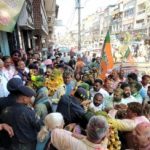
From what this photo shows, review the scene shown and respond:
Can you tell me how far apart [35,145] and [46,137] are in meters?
0.26

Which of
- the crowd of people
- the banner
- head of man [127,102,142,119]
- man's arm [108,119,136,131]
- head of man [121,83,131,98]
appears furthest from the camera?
the banner

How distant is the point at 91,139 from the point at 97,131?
4.0 inches

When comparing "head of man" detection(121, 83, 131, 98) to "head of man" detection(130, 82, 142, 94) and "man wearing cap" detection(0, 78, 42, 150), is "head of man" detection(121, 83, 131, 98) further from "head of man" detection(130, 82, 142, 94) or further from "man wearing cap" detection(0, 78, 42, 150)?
"man wearing cap" detection(0, 78, 42, 150)

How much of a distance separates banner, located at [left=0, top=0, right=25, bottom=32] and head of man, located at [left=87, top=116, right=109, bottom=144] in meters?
3.81

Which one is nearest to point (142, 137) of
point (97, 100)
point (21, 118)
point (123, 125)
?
point (123, 125)

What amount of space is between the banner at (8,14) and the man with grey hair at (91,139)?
366 centimetres

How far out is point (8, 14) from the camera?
6961 millimetres

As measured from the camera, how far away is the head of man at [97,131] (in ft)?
9.98

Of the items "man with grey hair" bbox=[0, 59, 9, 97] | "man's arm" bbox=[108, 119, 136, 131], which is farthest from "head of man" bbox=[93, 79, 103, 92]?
"man's arm" bbox=[108, 119, 136, 131]

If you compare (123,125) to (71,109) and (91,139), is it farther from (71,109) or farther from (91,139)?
(91,139)

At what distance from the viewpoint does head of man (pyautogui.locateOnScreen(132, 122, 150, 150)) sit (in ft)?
10.5

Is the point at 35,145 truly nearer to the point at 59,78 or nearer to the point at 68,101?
the point at 68,101

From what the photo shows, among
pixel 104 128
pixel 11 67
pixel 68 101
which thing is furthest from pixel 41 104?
pixel 11 67

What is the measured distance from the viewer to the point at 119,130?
3910 mm
